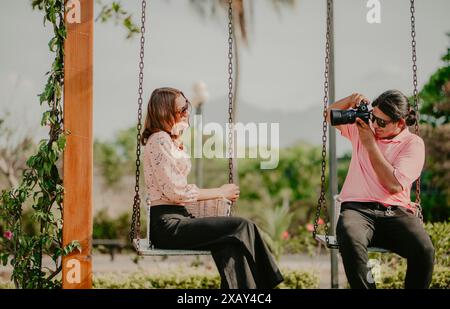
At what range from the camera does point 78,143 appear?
418 cm

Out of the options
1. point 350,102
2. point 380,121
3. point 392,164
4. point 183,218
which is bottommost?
point 183,218

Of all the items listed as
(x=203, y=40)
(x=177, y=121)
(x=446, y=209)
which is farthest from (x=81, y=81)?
(x=203, y=40)

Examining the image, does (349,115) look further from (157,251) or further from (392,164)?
(157,251)

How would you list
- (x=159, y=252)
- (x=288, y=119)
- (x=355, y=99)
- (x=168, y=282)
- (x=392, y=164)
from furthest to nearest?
(x=288, y=119) → (x=168, y=282) → (x=355, y=99) → (x=392, y=164) → (x=159, y=252)

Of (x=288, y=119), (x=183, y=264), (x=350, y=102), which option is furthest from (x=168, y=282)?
(x=288, y=119)

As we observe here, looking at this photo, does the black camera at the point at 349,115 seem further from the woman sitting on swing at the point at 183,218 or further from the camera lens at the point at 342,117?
the woman sitting on swing at the point at 183,218

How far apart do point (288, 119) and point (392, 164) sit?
17187mm

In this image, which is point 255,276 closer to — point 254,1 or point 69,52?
point 69,52

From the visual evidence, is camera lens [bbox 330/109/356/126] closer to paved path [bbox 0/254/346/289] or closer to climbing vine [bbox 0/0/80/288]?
climbing vine [bbox 0/0/80/288]

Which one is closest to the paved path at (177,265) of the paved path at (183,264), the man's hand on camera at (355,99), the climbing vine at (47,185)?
the paved path at (183,264)

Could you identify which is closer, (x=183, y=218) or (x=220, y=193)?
(x=183, y=218)

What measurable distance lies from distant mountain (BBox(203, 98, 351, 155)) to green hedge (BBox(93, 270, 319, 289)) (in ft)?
19.2

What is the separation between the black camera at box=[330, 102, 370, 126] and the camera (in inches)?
152
